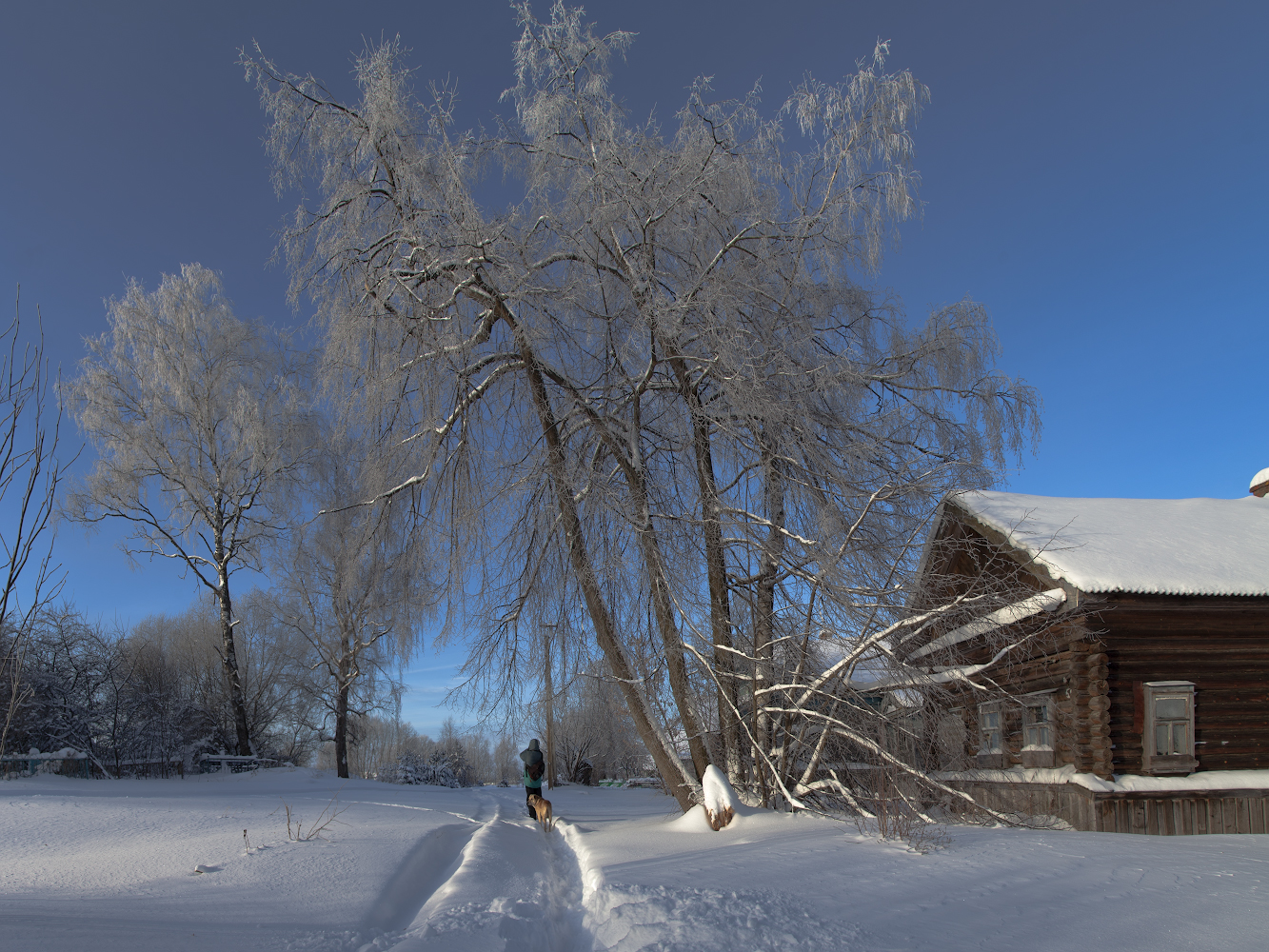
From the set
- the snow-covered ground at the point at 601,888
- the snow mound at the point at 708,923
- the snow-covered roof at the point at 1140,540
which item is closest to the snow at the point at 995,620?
the snow-covered roof at the point at 1140,540

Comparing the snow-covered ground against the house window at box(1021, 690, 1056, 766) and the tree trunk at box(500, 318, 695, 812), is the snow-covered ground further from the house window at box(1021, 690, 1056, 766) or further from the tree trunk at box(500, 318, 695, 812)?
the house window at box(1021, 690, 1056, 766)

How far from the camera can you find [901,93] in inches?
333

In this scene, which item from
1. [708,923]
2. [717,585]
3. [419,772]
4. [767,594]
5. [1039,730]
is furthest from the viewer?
[419,772]

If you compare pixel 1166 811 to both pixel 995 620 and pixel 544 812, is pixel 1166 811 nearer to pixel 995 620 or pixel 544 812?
pixel 995 620

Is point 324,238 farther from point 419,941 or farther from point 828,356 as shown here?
point 419,941

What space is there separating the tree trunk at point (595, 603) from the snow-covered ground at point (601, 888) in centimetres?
135

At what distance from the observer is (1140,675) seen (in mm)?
10664

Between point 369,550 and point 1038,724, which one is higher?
point 369,550

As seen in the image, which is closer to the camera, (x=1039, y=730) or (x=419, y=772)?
(x=1039, y=730)

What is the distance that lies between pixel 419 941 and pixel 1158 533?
12.2m

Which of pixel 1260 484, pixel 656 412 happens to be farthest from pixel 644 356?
pixel 1260 484

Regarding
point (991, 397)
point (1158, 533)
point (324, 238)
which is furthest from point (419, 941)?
point (1158, 533)

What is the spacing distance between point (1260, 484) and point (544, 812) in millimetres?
15833

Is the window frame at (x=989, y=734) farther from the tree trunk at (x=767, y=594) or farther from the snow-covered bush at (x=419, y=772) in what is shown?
the snow-covered bush at (x=419, y=772)
